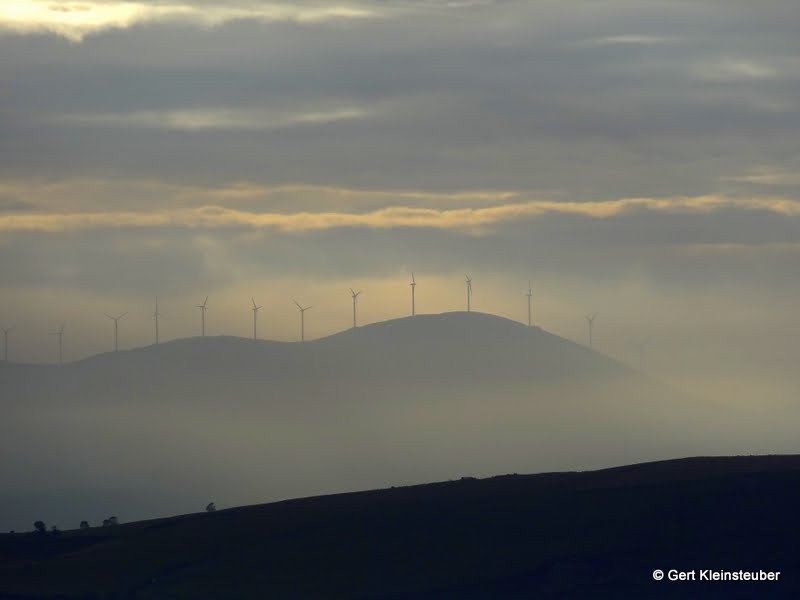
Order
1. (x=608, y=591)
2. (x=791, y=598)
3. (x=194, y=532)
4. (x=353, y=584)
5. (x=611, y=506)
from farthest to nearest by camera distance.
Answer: (x=194, y=532)
(x=611, y=506)
(x=353, y=584)
(x=608, y=591)
(x=791, y=598)

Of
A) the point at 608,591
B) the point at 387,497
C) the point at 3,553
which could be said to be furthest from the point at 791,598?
the point at 3,553

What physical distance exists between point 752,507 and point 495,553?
27.8 meters

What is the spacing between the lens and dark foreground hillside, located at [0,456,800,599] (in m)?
150

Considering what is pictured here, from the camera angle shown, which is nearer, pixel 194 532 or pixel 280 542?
pixel 280 542

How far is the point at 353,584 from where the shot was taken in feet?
509

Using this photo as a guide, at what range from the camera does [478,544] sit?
165250 millimetres

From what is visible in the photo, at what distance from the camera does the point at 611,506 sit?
17162cm

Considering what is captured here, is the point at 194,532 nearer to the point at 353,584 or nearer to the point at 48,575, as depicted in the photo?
the point at 48,575

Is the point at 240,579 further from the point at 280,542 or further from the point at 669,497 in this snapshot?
the point at 669,497

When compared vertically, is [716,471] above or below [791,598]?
above

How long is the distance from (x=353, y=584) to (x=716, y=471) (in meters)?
49.8

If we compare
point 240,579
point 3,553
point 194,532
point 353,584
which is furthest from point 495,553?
point 3,553

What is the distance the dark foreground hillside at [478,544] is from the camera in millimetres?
150500

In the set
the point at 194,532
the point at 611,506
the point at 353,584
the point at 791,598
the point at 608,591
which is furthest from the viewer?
the point at 194,532
